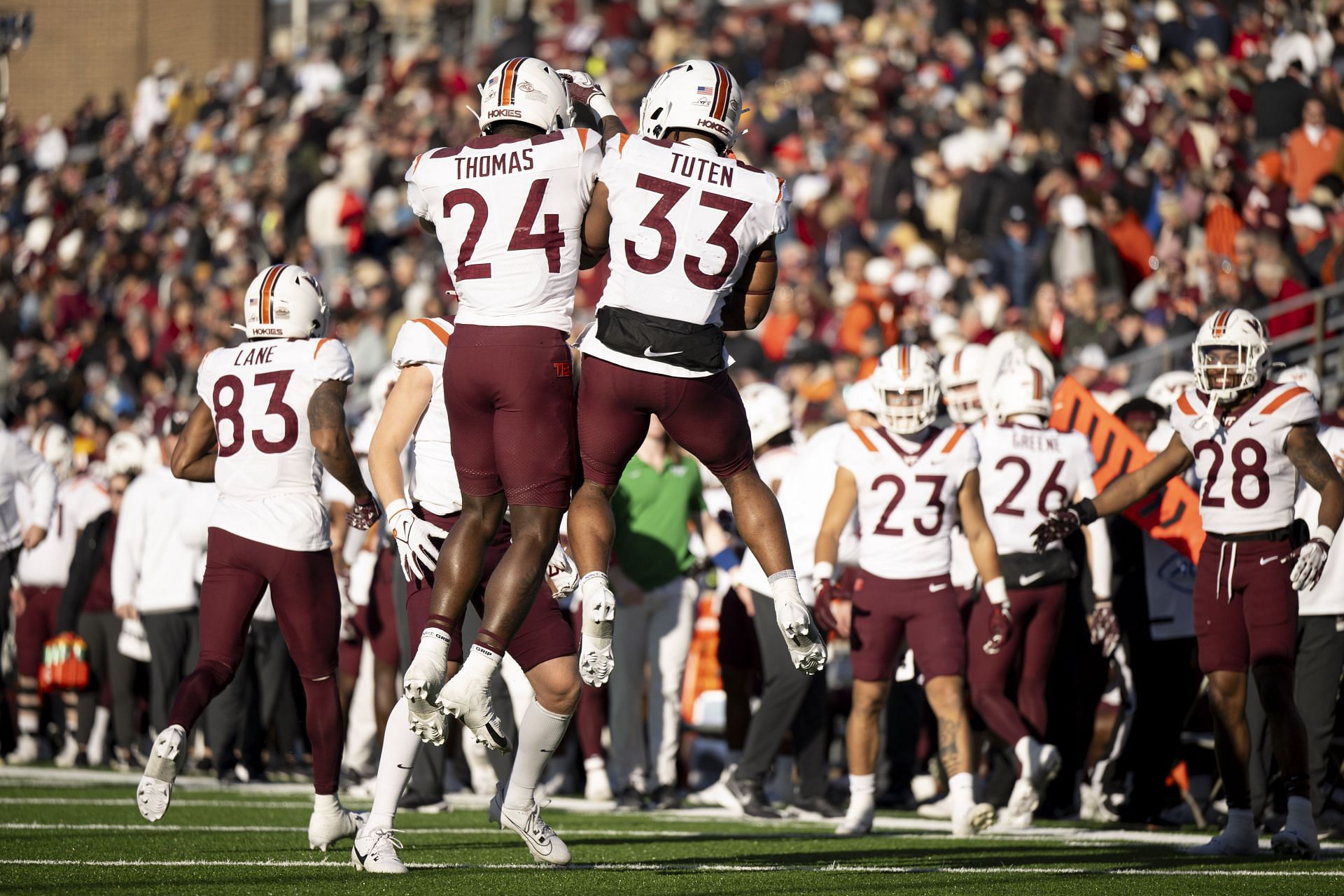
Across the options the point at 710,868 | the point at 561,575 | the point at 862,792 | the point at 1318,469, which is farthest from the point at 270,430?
the point at 1318,469

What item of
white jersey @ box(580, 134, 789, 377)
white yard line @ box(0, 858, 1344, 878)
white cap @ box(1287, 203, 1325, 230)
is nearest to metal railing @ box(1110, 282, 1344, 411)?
white cap @ box(1287, 203, 1325, 230)

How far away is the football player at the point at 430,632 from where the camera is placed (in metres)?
6.80

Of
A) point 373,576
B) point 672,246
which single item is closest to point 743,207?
point 672,246

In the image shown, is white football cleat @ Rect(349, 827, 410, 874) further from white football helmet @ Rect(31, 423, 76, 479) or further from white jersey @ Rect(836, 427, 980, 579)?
white football helmet @ Rect(31, 423, 76, 479)

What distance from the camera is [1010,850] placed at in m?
8.19

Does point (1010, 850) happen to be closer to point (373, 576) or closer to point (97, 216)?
point (373, 576)

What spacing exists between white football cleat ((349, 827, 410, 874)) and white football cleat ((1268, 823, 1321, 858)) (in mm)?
3686

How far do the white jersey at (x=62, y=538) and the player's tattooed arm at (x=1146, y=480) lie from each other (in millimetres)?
8258

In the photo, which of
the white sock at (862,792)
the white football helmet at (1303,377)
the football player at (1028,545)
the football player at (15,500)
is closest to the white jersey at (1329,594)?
the white football helmet at (1303,377)

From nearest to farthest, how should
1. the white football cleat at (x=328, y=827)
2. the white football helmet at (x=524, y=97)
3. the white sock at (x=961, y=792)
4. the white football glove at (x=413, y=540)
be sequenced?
the white football helmet at (x=524, y=97)
the white football glove at (x=413, y=540)
the white football cleat at (x=328, y=827)
the white sock at (x=961, y=792)

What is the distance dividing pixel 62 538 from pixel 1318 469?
9.50 m

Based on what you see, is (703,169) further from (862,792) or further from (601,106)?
(862,792)

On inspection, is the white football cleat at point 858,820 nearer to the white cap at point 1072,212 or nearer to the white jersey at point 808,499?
the white jersey at point 808,499

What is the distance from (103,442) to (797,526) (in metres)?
7.99
